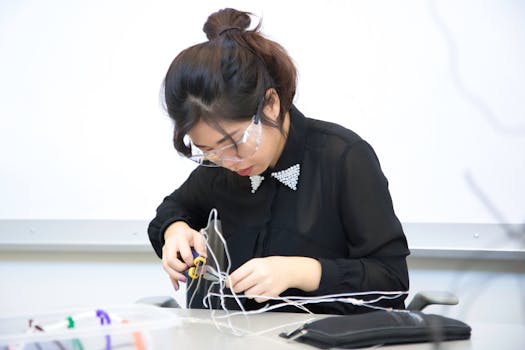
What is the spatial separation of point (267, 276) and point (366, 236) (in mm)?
261

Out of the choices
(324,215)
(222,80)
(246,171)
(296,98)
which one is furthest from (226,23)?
(296,98)

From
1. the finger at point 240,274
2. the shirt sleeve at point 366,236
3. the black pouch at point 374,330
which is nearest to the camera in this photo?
the black pouch at point 374,330

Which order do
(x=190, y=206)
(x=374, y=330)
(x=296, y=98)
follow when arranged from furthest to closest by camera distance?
(x=296, y=98) → (x=190, y=206) → (x=374, y=330)

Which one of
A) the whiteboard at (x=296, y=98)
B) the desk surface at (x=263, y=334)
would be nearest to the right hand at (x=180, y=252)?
the desk surface at (x=263, y=334)

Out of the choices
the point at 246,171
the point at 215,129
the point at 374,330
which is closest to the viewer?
the point at 374,330

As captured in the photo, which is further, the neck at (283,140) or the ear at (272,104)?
the neck at (283,140)

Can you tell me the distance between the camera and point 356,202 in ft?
3.84

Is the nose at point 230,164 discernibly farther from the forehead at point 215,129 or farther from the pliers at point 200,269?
the pliers at point 200,269

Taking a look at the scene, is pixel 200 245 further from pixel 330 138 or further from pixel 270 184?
pixel 330 138

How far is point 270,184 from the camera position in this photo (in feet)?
4.17

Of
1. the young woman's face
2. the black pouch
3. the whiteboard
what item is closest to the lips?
the young woman's face

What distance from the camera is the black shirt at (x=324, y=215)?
3.66ft

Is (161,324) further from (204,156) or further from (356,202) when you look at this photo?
(356,202)

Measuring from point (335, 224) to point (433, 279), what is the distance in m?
0.72
